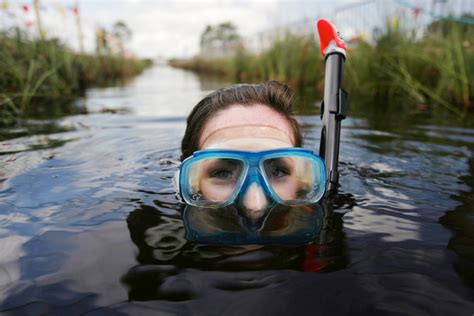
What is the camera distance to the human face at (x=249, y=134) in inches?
67.3

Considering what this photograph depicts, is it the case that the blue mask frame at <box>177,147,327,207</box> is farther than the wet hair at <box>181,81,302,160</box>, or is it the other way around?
the wet hair at <box>181,81,302,160</box>

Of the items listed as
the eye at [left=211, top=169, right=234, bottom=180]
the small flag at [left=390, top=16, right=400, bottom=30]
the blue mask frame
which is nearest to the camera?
the blue mask frame

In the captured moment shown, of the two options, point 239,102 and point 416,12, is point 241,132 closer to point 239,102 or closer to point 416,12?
point 239,102

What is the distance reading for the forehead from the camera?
1.84 metres

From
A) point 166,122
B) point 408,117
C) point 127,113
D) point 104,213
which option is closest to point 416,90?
point 408,117

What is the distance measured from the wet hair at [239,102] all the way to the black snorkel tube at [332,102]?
0.28m

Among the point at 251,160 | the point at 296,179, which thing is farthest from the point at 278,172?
the point at 251,160

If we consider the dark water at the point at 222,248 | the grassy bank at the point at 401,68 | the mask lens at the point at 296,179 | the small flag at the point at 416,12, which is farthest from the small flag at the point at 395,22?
the mask lens at the point at 296,179

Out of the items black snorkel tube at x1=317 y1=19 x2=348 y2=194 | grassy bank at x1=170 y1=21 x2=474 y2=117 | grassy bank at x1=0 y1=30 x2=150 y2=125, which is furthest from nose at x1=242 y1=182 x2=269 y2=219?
grassy bank at x1=170 y1=21 x2=474 y2=117

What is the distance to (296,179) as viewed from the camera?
1854 millimetres

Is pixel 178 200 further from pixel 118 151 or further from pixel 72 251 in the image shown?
pixel 118 151

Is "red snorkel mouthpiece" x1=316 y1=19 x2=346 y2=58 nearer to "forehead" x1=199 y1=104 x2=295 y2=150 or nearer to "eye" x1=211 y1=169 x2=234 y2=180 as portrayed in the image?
"forehead" x1=199 y1=104 x2=295 y2=150

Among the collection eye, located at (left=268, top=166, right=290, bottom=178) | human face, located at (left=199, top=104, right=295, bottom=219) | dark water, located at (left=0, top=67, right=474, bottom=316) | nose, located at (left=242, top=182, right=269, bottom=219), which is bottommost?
dark water, located at (left=0, top=67, right=474, bottom=316)

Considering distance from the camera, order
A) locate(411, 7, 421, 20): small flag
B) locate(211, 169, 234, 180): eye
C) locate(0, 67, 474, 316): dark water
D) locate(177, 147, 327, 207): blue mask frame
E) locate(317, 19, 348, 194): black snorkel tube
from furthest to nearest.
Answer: locate(411, 7, 421, 20): small flag, locate(317, 19, 348, 194): black snorkel tube, locate(211, 169, 234, 180): eye, locate(177, 147, 327, 207): blue mask frame, locate(0, 67, 474, 316): dark water
